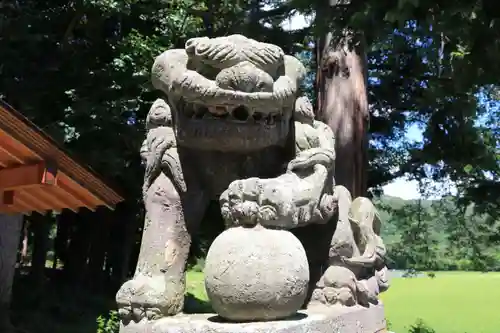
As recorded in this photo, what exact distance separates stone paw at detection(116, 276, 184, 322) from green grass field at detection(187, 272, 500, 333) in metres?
8.02

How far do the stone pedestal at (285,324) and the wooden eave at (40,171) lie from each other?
6.61 ft

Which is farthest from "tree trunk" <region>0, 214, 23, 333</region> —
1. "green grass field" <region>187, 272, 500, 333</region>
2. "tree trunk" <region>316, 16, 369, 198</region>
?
"tree trunk" <region>316, 16, 369, 198</region>

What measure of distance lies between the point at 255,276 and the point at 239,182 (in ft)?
1.32

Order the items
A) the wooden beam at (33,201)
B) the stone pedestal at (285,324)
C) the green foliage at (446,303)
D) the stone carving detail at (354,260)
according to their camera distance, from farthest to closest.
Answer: the green foliage at (446,303) < the wooden beam at (33,201) < the stone carving detail at (354,260) < the stone pedestal at (285,324)

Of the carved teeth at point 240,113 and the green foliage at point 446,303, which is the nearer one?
the carved teeth at point 240,113

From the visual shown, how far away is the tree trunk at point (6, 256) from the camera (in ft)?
26.9

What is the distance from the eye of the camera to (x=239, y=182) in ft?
7.64

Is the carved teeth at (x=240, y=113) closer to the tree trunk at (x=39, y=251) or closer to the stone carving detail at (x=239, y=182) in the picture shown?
the stone carving detail at (x=239, y=182)

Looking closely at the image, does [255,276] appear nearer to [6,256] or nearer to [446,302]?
[6,256]

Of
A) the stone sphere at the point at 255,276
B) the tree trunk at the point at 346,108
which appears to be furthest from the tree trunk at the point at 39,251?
the stone sphere at the point at 255,276

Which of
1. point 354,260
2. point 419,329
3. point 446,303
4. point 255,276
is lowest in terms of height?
point 419,329

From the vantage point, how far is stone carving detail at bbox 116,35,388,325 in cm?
219

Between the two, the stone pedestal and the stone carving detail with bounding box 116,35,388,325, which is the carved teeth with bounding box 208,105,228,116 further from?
the stone pedestal

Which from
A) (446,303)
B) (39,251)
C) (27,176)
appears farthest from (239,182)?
(446,303)
